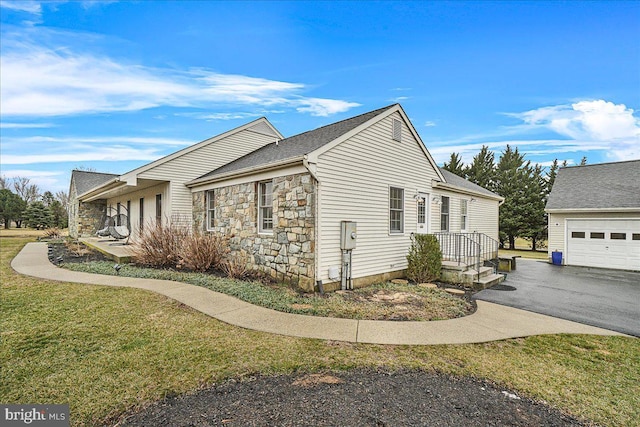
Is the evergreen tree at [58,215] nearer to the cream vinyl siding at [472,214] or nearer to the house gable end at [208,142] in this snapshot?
the house gable end at [208,142]

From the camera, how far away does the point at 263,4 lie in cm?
873

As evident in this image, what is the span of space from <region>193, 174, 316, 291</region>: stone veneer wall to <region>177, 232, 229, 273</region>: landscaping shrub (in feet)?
1.74

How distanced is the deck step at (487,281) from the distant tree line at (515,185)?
1804 centimetres

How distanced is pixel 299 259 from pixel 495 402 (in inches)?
197

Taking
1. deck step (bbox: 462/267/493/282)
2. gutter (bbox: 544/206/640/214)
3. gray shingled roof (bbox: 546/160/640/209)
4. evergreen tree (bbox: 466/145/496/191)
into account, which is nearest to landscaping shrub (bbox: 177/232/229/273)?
deck step (bbox: 462/267/493/282)

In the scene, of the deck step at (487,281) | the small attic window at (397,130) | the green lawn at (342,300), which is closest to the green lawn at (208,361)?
the green lawn at (342,300)

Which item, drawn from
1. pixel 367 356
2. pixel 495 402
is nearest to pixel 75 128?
pixel 367 356

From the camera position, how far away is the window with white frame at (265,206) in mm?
8586

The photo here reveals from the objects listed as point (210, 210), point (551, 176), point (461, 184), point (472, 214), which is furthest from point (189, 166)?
point (551, 176)

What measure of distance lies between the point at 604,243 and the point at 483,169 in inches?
639

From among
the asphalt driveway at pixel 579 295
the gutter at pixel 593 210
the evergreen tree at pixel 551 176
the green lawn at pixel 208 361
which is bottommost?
the asphalt driveway at pixel 579 295

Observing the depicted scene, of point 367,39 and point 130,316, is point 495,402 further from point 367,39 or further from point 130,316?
point 367,39

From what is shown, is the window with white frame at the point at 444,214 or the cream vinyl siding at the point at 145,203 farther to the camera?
the cream vinyl siding at the point at 145,203

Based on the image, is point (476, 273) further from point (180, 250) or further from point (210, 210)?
point (210, 210)
